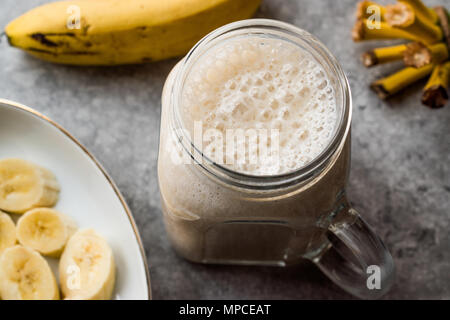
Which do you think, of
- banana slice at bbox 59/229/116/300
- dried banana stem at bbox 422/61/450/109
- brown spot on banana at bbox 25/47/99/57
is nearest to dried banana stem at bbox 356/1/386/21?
dried banana stem at bbox 422/61/450/109

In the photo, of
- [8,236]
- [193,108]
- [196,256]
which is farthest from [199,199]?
[8,236]

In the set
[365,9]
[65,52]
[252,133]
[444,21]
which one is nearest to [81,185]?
[65,52]

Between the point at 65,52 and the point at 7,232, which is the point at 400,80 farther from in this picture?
the point at 7,232

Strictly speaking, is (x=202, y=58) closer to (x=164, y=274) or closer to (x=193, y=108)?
(x=193, y=108)

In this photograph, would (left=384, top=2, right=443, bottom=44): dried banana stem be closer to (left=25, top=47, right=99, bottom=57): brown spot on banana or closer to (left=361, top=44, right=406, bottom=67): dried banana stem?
(left=361, top=44, right=406, bottom=67): dried banana stem
